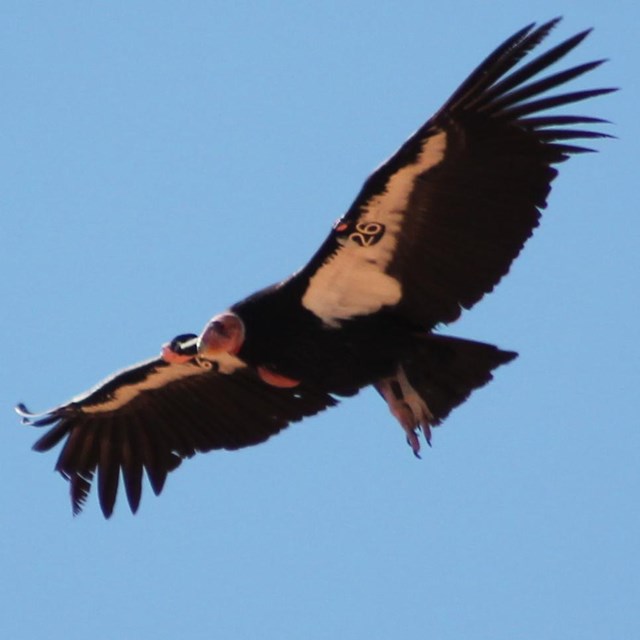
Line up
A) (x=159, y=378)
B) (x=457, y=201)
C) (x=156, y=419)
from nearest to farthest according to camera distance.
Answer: (x=457, y=201), (x=159, y=378), (x=156, y=419)

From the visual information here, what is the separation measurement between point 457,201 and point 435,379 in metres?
1.45

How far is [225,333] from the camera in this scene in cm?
1677

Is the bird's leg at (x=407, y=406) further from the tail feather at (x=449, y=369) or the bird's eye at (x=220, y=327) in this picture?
the bird's eye at (x=220, y=327)

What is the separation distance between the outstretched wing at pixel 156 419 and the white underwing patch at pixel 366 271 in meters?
1.21

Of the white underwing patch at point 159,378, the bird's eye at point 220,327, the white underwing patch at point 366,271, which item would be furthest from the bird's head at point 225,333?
the white underwing patch at point 159,378

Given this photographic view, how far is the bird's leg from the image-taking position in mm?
16844

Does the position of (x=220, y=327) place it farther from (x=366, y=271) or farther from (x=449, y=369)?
(x=449, y=369)

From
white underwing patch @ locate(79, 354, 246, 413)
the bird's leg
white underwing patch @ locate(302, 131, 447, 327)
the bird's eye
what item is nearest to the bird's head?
the bird's eye

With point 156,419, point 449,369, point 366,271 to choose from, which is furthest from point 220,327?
point 156,419

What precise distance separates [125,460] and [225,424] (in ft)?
3.10

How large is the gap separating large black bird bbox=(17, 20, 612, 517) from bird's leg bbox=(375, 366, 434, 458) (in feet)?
0.03

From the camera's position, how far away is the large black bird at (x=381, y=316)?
15.8 m

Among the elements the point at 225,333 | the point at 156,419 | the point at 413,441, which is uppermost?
the point at 156,419

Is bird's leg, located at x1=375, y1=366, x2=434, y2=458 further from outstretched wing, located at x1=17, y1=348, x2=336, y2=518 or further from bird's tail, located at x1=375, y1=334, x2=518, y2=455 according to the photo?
outstretched wing, located at x1=17, y1=348, x2=336, y2=518
